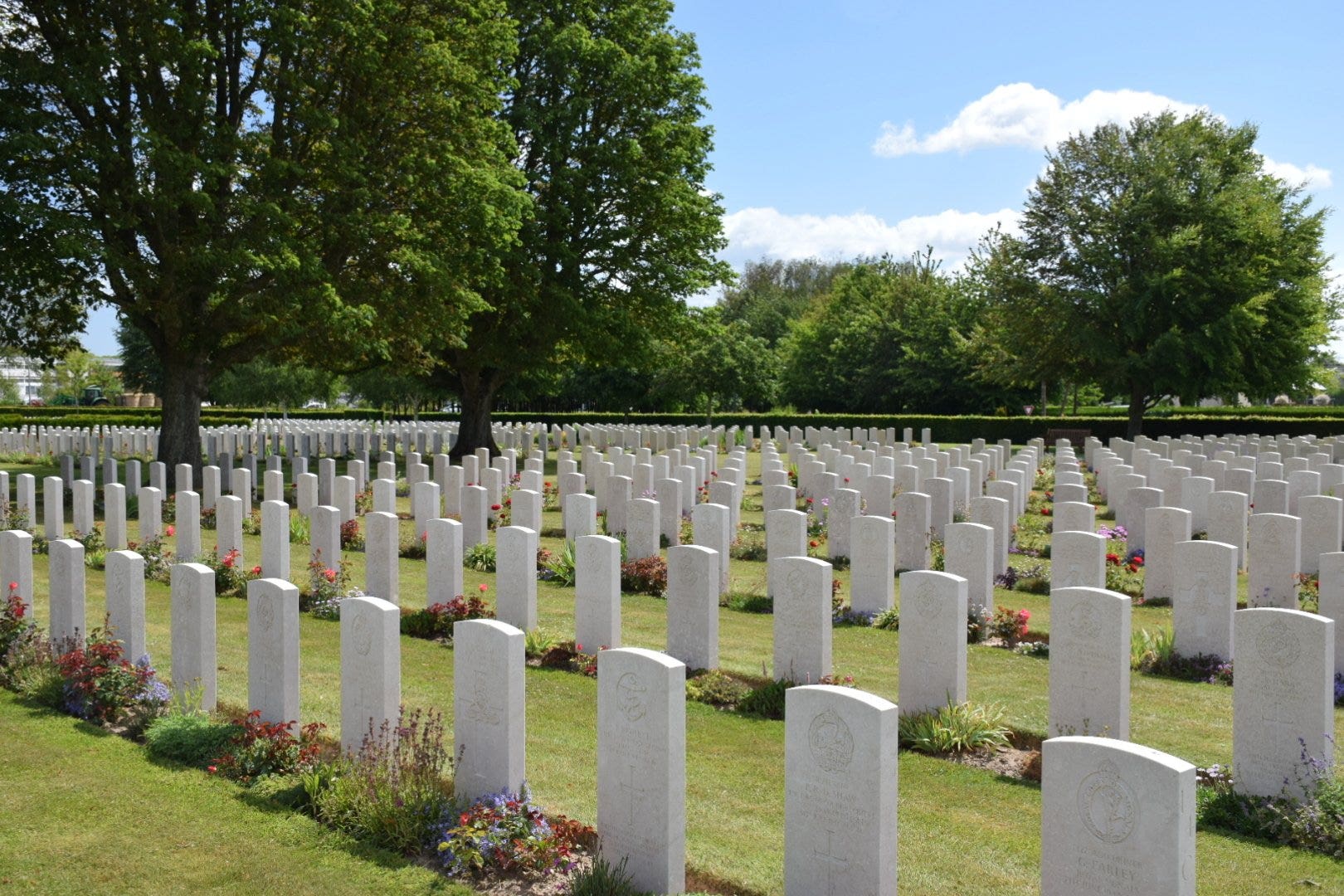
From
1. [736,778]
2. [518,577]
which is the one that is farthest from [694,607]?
[736,778]

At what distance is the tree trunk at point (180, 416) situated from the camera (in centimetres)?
2184

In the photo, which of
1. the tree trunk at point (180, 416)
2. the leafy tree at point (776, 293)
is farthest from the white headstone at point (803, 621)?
the leafy tree at point (776, 293)

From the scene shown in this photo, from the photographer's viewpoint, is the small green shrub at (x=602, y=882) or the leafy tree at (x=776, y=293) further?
the leafy tree at (x=776, y=293)

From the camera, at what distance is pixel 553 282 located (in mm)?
28469

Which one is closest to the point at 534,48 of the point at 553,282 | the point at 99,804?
the point at 553,282

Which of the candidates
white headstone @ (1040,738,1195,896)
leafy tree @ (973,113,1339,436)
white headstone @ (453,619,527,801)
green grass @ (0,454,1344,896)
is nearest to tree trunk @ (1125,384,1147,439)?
leafy tree @ (973,113,1339,436)

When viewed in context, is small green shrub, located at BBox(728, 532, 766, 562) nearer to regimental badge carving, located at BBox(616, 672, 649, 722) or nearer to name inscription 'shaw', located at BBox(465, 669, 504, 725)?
name inscription 'shaw', located at BBox(465, 669, 504, 725)

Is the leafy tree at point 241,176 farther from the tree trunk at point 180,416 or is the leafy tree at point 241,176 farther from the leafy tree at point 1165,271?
the leafy tree at point 1165,271

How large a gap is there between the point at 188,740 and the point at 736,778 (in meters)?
3.47

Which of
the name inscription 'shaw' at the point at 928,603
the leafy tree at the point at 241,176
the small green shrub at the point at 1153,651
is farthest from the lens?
the leafy tree at the point at 241,176

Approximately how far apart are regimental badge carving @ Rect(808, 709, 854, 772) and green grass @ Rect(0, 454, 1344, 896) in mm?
927

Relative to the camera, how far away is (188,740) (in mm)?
7078

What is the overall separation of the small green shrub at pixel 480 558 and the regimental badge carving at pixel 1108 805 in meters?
10.4

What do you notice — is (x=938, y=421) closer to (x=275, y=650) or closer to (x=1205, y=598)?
(x=1205, y=598)
